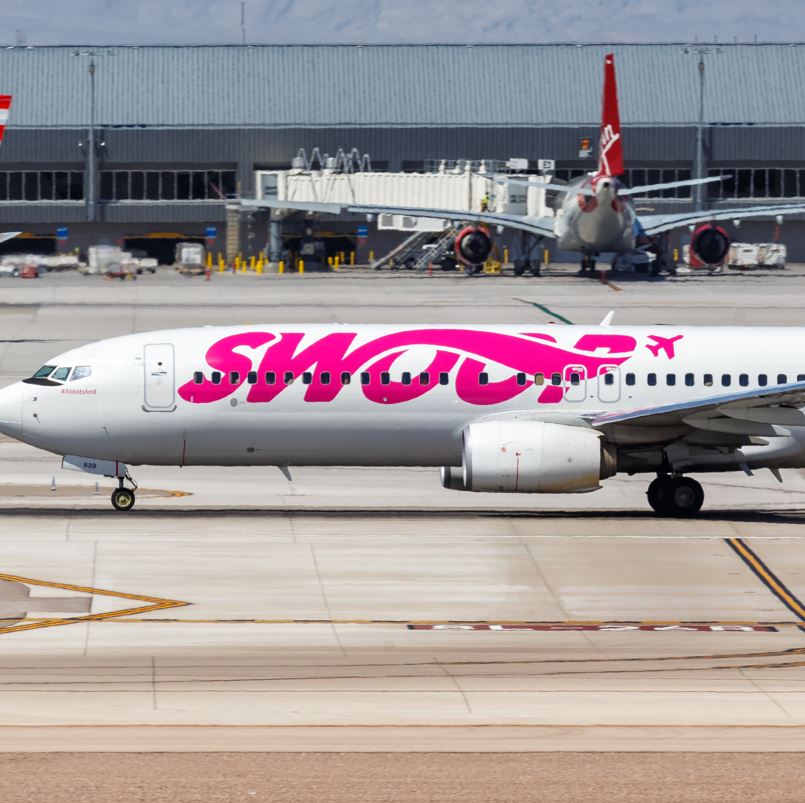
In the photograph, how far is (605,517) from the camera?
36.0m

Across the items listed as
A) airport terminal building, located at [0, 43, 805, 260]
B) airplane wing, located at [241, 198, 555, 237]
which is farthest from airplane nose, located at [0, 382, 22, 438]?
airport terminal building, located at [0, 43, 805, 260]

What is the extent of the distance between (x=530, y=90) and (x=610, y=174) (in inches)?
1384

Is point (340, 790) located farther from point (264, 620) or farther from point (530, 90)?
point (530, 90)

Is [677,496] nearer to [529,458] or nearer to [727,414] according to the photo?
[727,414]

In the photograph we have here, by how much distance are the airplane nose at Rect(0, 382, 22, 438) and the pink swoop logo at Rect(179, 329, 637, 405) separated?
3466mm

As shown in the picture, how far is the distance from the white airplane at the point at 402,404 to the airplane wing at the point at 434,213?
69899 millimetres

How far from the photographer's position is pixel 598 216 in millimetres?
98500

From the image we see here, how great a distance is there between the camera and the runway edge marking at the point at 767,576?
1099 inches

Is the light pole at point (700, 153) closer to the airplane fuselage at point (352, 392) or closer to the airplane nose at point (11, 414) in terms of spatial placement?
the airplane fuselage at point (352, 392)

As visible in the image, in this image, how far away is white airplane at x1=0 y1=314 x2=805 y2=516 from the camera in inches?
1359

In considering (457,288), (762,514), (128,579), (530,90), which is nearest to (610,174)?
(457,288)

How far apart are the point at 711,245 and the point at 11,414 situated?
8212cm

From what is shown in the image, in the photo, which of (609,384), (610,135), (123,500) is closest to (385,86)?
(610,135)

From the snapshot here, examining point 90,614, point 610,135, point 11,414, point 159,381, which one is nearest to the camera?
point 90,614
